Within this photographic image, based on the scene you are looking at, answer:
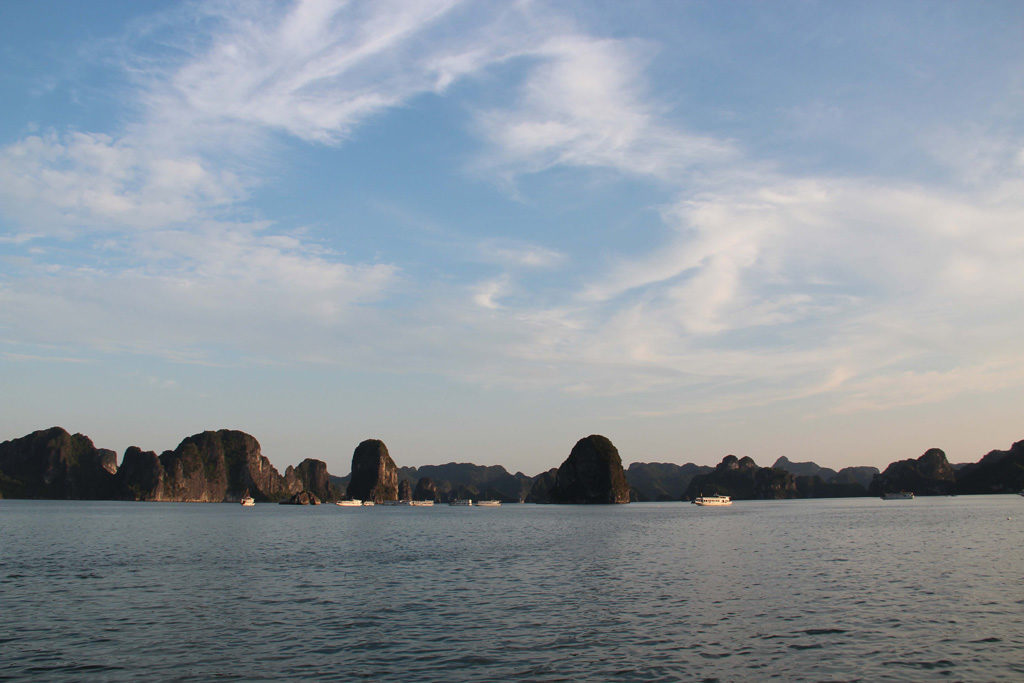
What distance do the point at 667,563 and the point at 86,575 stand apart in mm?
52381

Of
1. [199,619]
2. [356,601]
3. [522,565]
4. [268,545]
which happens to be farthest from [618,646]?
[268,545]

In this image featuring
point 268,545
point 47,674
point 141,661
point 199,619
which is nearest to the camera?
point 47,674

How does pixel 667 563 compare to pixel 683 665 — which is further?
pixel 667 563

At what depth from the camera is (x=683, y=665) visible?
29406mm

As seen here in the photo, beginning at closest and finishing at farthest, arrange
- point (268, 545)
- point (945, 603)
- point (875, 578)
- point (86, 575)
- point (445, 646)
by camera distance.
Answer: point (445, 646) < point (945, 603) < point (875, 578) < point (86, 575) < point (268, 545)

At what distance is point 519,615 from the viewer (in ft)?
135

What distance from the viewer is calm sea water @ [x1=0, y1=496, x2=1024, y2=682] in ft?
96.1

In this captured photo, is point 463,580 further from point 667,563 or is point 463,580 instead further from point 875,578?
point 875,578

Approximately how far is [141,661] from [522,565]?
143 ft

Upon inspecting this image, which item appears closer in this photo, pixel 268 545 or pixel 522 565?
pixel 522 565

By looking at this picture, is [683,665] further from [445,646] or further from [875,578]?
[875,578]

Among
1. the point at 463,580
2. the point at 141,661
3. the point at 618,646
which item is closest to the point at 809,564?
the point at 463,580

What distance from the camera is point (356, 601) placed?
46750 mm

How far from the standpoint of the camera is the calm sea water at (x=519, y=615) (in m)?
29.3
